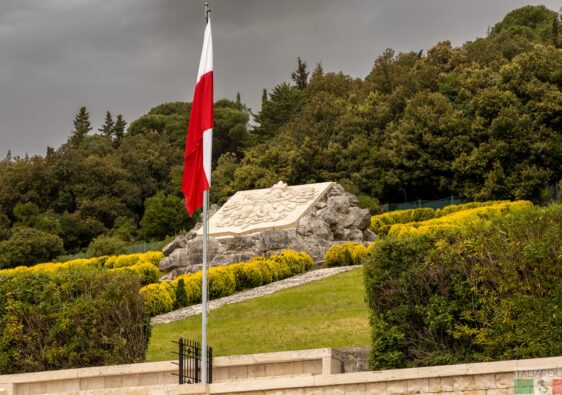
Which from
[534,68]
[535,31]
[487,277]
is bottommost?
[487,277]

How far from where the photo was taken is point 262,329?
26188mm

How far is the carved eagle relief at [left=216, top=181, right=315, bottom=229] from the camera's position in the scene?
142 ft

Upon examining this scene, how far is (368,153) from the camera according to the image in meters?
56.4

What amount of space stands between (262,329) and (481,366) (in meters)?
10.2

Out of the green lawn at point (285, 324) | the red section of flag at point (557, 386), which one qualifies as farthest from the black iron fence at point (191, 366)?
the red section of flag at point (557, 386)

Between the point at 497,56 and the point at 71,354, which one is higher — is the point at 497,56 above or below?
above

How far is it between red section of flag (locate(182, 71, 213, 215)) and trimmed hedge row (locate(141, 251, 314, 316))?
11.3 metres

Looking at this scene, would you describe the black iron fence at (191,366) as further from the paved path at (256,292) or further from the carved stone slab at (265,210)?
the carved stone slab at (265,210)

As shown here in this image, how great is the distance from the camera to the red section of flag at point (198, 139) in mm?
19641

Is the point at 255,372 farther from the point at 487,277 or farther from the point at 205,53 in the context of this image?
the point at 205,53

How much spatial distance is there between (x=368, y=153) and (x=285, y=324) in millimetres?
30760

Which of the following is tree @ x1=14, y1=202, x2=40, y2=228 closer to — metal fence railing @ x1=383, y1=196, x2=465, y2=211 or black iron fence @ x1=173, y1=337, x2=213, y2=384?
metal fence railing @ x1=383, y1=196, x2=465, y2=211

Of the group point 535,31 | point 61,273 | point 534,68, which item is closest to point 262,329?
point 61,273

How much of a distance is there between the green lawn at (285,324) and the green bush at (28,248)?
21.2 m
